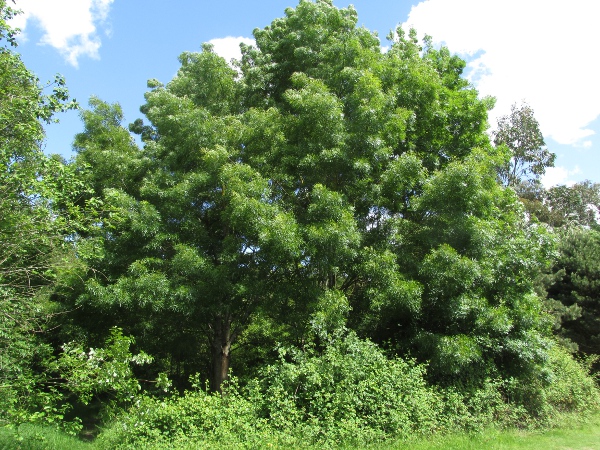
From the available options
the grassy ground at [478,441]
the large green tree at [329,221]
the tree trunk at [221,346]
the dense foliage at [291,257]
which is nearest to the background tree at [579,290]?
the dense foliage at [291,257]

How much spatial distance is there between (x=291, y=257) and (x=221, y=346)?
4117mm

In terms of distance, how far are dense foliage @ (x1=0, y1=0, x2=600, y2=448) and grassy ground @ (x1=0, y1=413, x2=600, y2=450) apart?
44 centimetres

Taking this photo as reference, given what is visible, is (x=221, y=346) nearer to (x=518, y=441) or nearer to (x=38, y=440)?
(x=38, y=440)

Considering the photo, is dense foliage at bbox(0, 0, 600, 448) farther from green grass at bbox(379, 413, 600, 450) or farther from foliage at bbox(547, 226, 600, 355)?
foliage at bbox(547, 226, 600, 355)

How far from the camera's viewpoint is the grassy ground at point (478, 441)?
7.46 meters

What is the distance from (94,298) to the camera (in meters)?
9.36

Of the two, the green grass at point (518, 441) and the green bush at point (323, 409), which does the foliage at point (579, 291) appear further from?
the green bush at point (323, 409)

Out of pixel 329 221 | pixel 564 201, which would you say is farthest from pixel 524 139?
pixel 329 221

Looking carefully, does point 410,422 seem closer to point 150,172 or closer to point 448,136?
point 448,136

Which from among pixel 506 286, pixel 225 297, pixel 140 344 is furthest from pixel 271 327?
pixel 506 286

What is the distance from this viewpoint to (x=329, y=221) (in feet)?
29.3

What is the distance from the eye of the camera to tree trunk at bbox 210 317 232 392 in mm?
11328

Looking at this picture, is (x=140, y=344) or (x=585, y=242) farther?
(x=585, y=242)

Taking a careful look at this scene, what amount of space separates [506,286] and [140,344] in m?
9.35
